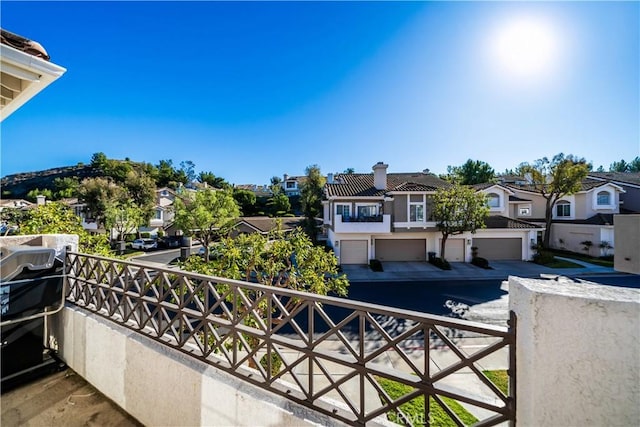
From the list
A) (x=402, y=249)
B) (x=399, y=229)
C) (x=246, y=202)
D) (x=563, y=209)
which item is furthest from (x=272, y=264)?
(x=246, y=202)

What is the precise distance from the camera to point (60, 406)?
9.34 ft

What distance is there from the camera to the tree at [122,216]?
23.3 meters

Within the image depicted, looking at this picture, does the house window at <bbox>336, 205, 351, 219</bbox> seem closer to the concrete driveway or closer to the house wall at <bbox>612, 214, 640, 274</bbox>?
the concrete driveway

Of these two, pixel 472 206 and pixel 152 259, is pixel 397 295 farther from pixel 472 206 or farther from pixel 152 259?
pixel 152 259

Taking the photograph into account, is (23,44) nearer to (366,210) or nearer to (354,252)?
(366,210)

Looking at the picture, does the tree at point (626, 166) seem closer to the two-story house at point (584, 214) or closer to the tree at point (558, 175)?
the two-story house at point (584, 214)

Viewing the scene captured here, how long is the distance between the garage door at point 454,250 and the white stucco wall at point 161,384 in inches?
683

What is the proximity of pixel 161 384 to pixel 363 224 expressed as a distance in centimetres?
1425

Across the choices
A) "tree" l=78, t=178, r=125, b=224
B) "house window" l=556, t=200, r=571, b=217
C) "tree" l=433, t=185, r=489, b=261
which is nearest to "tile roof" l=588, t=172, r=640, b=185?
"house window" l=556, t=200, r=571, b=217

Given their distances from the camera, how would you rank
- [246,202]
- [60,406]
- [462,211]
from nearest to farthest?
1. [60,406]
2. [462,211]
3. [246,202]

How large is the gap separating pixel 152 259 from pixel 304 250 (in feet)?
64.0

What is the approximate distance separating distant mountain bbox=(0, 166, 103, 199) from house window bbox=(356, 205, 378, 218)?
2306 inches

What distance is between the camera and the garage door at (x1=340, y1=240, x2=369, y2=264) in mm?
17000

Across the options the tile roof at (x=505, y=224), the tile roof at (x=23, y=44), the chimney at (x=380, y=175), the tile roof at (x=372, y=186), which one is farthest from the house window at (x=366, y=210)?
the tile roof at (x=23, y=44)
